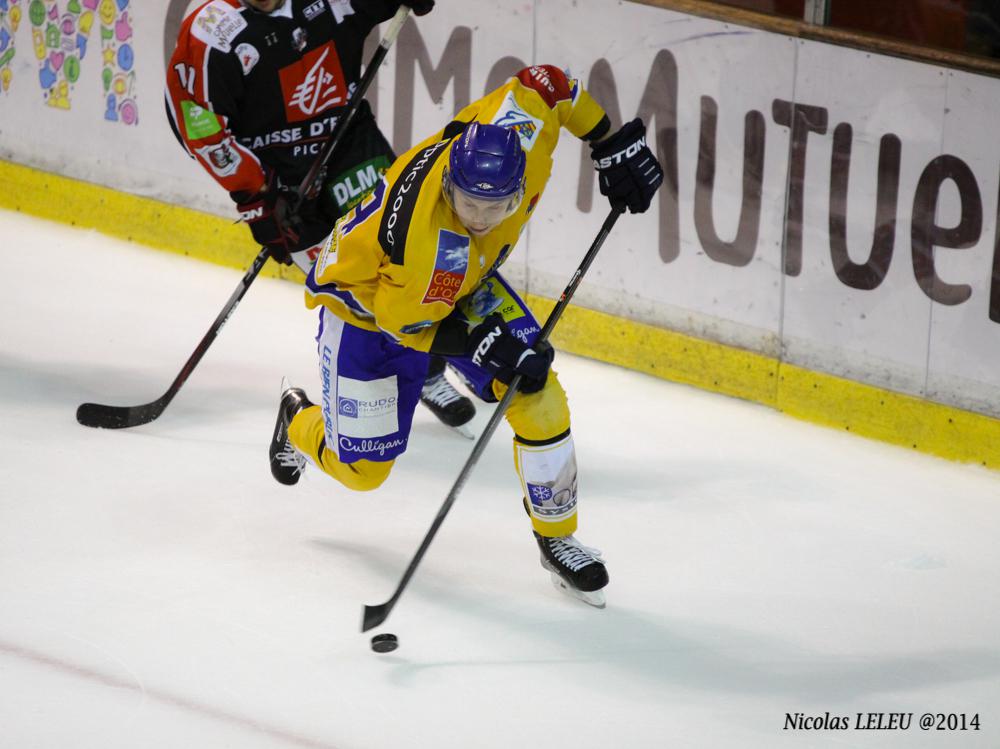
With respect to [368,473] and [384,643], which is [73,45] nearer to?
[368,473]

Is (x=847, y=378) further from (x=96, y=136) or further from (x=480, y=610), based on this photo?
(x=96, y=136)

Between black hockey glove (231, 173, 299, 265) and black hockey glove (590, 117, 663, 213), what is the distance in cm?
104

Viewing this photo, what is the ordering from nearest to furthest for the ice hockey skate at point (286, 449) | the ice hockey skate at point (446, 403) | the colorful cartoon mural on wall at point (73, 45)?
the ice hockey skate at point (286, 449) < the ice hockey skate at point (446, 403) < the colorful cartoon mural on wall at point (73, 45)

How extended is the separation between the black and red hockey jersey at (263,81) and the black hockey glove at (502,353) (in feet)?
4.27

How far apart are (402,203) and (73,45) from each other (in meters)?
3.28

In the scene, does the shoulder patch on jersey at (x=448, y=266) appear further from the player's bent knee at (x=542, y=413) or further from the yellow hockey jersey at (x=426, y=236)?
the player's bent knee at (x=542, y=413)

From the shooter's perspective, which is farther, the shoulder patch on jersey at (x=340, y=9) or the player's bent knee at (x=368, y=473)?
the shoulder patch on jersey at (x=340, y=9)

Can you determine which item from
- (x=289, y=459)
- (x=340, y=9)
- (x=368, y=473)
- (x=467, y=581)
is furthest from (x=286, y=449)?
(x=340, y=9)

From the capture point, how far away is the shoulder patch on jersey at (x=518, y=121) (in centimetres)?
343

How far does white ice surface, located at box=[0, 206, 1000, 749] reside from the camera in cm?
315

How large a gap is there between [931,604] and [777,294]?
1.30m
